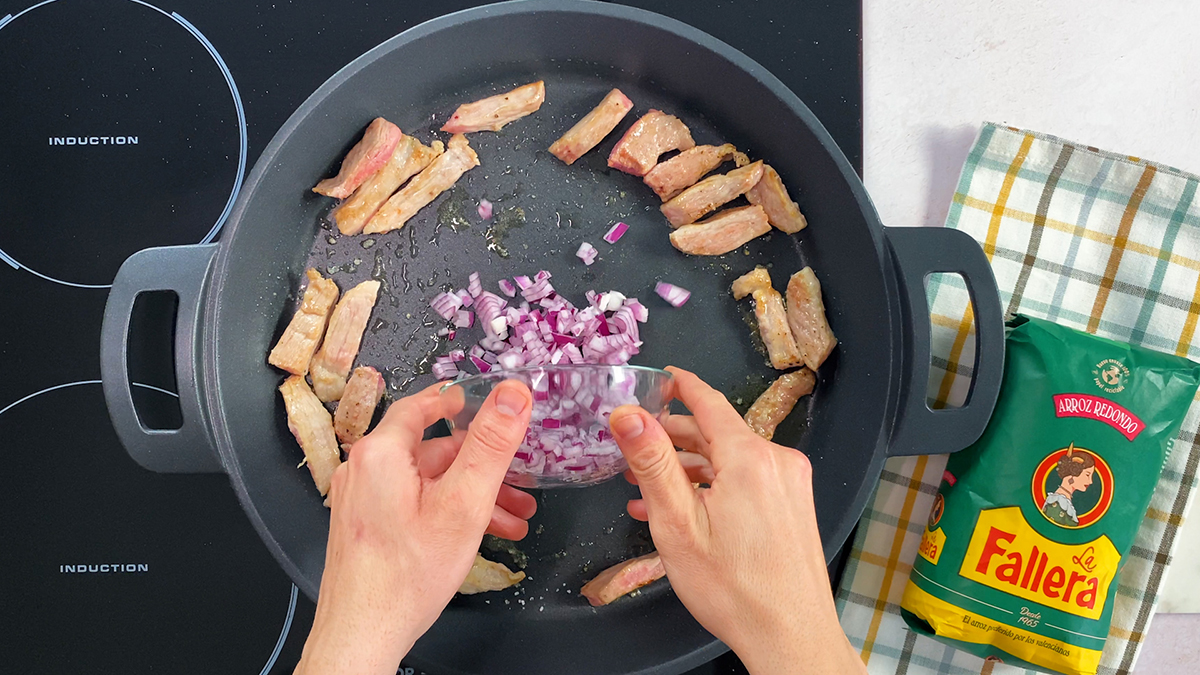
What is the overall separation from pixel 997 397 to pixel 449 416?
31.2 inches

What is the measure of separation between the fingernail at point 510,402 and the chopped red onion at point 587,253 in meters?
0.46

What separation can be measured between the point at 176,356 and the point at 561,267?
605 millimetres

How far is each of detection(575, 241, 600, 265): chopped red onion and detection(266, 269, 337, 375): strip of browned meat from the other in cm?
40

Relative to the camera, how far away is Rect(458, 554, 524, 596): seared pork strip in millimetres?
1158

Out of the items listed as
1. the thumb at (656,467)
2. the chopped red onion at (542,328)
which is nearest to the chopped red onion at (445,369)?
the chopped red onion at (542,328)

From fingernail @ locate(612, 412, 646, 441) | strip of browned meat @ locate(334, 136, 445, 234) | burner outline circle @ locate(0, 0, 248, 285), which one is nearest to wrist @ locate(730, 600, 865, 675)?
fingernail @ locate(612, 412, 646, 441)

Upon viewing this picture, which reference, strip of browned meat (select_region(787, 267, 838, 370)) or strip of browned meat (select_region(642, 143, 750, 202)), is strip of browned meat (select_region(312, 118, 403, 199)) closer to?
strip of browned meat (select_region(642, 143, 750, 202))

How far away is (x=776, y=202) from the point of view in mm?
1197

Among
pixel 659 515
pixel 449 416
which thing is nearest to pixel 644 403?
pixel 659 515

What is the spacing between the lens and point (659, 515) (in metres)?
0.81

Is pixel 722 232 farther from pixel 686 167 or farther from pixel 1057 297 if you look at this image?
pixel 1057 297

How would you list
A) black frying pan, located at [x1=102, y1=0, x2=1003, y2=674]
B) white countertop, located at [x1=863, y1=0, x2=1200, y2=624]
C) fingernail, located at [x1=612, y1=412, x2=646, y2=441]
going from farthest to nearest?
white countertop, located at [x1=863, y1=0, x2=1200, y2=624] → black frying pan, located at [x1=102, y1=0, x2=1003, y2=674] → fingernail, located at [x1=612, y1=412, x2=646, y2=441]

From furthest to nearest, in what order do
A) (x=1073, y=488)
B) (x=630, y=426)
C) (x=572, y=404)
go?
1. (x=1073, y=488)
2. (x=572, y=404)
3. (x=630, y=426)

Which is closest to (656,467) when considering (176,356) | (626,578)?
(626,578)
